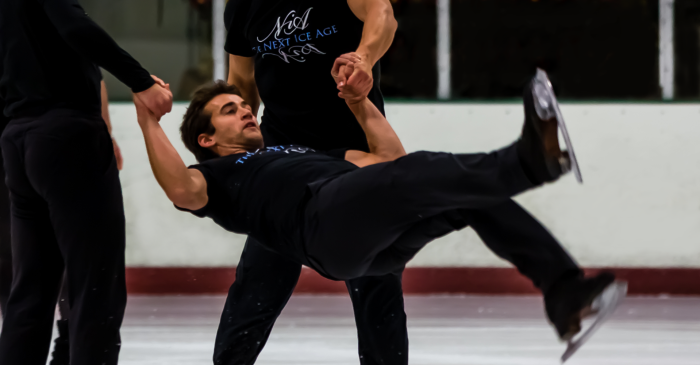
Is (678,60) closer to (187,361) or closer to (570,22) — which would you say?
(570,22)

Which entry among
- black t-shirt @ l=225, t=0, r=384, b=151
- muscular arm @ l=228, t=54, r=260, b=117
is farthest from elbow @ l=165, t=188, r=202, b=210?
muscular arm @ l=228, t=54, r=260, b=117

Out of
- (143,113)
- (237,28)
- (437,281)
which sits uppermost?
(237,28)

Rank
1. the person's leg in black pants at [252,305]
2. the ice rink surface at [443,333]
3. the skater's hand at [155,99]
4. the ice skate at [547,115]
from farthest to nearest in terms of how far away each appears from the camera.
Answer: the ice rink surface at [443,333] → the person's leg in black pants at [252,305] → the skater's hand at [155,99] → the ice skate at [547,115]

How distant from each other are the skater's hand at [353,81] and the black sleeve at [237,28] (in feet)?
1.54

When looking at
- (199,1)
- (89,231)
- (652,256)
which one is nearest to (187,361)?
(89,231)

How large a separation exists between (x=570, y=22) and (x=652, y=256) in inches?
51.3

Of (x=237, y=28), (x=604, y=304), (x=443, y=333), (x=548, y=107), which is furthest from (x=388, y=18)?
(x=443, y=333)

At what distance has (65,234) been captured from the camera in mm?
1621

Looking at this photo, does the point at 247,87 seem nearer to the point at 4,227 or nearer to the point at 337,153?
the point at 337,153

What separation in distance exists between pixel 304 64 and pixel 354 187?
559 millimetres

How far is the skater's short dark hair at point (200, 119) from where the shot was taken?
1830 millimetres

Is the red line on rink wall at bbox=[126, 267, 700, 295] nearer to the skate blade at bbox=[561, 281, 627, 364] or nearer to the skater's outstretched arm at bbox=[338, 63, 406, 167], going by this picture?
the skater's outstretched arm at bbox=[338, 63, 406, 167]

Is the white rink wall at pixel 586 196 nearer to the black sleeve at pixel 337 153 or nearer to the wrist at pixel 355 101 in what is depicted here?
the black sleeve at pixel 337 153

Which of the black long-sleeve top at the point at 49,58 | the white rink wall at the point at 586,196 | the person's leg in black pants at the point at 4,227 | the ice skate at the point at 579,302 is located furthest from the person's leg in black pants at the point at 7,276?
the white rink wall at the point at 586,196
